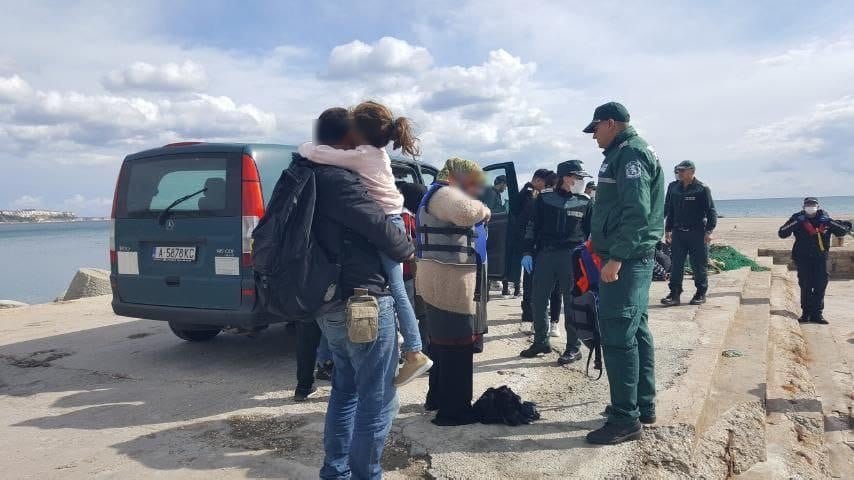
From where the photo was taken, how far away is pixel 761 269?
1095 centimetres

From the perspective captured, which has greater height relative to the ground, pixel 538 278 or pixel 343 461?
pixel 538 278

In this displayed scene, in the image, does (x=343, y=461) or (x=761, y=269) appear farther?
(x=761, y=269)

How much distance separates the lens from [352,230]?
7.92ft

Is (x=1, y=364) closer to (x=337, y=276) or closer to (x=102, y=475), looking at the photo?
(x=102, y=475)

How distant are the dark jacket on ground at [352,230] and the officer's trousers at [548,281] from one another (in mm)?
2854

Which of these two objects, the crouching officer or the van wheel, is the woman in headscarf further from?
the van wheel

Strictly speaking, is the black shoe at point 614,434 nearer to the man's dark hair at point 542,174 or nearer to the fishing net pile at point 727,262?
the man's dark hair at point 542,174

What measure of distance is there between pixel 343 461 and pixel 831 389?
4.70 meters

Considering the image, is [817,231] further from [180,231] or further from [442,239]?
[180,231]

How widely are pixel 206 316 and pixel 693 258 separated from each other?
606cm

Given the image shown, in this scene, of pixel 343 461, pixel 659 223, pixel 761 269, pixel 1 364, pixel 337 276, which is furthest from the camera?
pixel 761 269

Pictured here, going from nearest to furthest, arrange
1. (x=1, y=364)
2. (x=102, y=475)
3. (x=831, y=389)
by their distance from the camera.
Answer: (x=102, y=475), (x=831, y=389), (x=1, y=364)

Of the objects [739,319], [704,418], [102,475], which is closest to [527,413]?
[704,418]

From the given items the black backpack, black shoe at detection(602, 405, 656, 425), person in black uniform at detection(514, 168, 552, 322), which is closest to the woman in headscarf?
black shoe at detection(602, 405, 656, 425)
